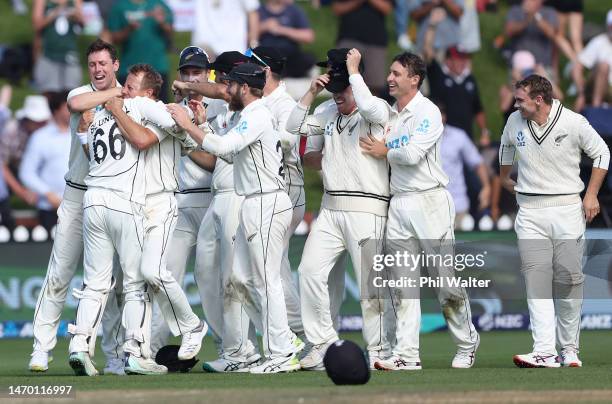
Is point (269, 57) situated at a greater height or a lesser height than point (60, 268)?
greater

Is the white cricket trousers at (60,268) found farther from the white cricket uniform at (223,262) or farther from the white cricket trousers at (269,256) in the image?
the white cricket trousers at (269,256)

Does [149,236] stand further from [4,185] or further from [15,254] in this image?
[4,185]

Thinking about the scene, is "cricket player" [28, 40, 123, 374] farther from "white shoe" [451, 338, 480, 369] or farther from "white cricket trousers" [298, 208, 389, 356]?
"white shoe" [451, 338, 480, 369]

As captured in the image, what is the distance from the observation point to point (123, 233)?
11.0 meters

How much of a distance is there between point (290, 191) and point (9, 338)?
5.29 m

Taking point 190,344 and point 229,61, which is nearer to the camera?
point 190,344

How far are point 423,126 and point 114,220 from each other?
8.71ft

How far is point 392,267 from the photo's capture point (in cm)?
A: 1143

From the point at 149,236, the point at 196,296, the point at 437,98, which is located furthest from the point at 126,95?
the point at 437,98

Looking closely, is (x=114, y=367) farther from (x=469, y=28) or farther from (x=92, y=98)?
(x=469, y=28)

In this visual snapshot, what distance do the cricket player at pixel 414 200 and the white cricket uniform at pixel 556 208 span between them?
651mm

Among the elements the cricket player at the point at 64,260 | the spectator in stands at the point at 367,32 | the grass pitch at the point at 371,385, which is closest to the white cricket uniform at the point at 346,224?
the grass pitch at the point at 371,385

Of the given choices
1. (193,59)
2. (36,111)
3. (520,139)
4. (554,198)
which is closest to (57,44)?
(36,111)

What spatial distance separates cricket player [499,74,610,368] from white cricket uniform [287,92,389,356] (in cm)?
123
